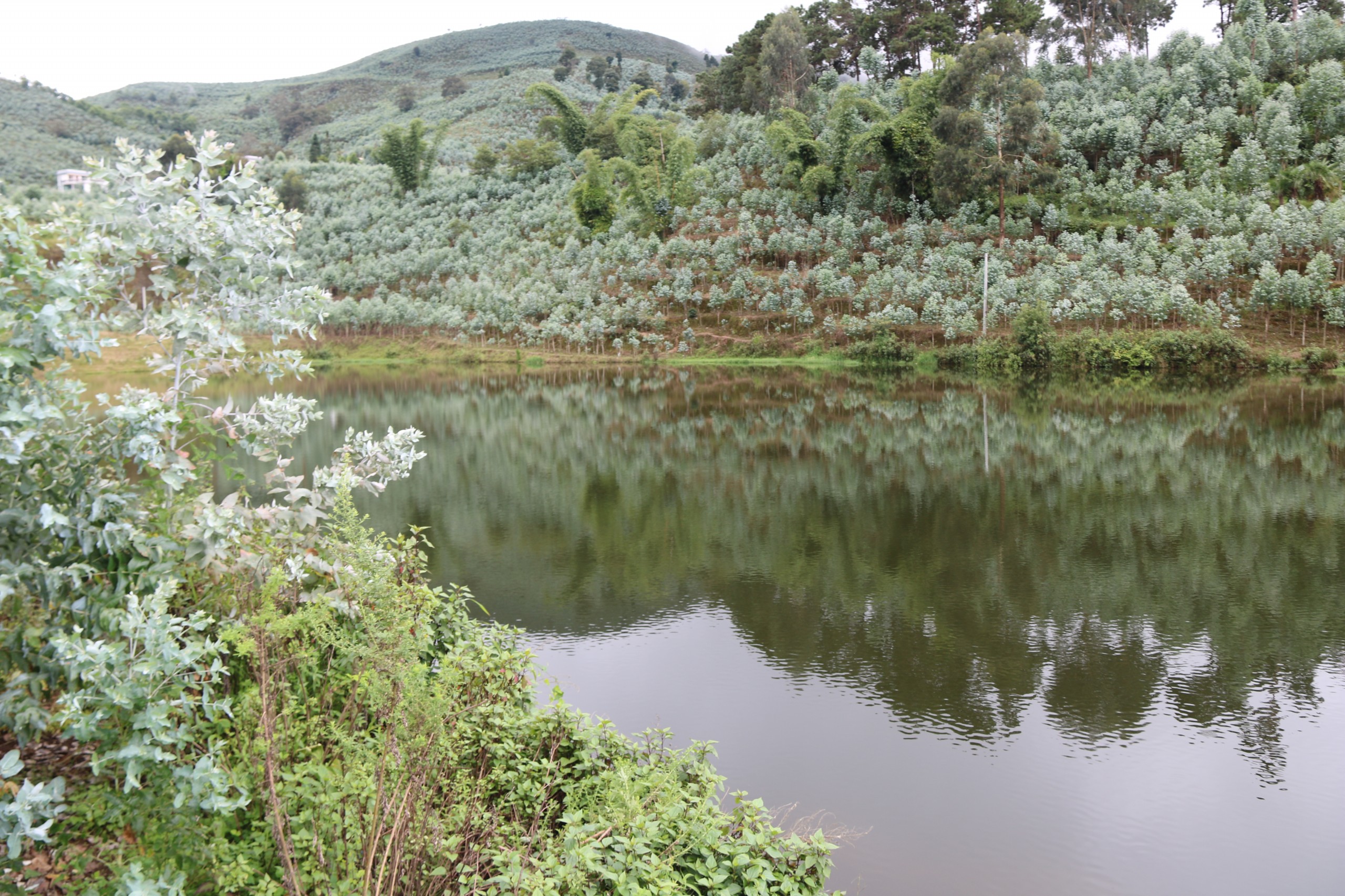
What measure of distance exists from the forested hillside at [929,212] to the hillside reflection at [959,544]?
1615 cm

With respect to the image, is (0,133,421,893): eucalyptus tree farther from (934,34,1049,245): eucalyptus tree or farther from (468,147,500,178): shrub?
(468,147,500,178): shrub

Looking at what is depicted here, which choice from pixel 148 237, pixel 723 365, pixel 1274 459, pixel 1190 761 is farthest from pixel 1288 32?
pixel 148 237

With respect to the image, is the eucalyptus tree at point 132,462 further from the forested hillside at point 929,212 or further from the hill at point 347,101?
the hill at point 347,101

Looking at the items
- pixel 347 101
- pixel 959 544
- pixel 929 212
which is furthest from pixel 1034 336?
pixel 347 101

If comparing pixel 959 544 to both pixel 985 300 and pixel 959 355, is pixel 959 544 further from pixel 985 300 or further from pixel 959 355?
pixel 985 300

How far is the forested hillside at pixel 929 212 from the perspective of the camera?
126ft

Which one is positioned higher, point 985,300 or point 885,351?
point 985,300

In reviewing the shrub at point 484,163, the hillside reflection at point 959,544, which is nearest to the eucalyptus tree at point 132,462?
the hillside reflection at point 959,544

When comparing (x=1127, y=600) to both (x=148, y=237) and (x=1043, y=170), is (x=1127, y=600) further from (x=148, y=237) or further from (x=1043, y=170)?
(x=1043, y=170)

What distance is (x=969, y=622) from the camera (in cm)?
902

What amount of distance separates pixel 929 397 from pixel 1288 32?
131ft

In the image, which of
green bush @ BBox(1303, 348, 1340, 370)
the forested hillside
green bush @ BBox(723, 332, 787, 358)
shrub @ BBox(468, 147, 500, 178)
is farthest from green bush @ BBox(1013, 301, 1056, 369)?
shrub @ BBox(468, 147, 500, 178)

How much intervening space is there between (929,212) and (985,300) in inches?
359

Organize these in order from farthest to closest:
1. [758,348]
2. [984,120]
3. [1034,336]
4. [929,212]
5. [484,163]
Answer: [484,163]
[929,212]
[984,120]
[758,348]
[1034,336]
